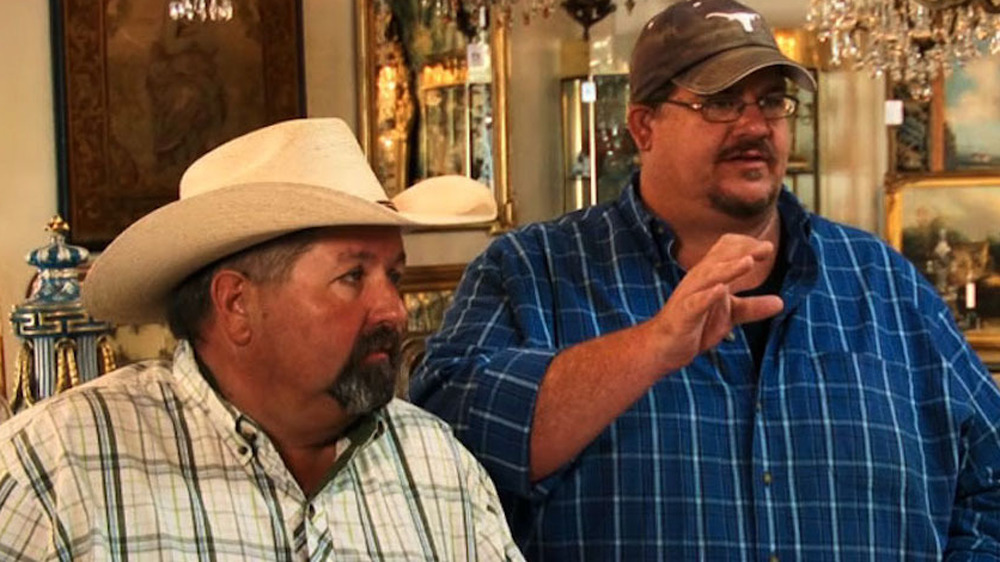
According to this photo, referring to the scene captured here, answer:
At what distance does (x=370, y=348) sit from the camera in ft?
5.36

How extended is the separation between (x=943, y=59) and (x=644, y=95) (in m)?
3.34

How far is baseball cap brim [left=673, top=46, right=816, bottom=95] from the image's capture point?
1.95 meters

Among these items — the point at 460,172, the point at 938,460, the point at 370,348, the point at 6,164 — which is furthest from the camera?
the point at 460,172

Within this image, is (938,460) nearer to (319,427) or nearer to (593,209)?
(593,209)

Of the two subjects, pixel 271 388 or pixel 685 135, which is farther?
pixel 685 135

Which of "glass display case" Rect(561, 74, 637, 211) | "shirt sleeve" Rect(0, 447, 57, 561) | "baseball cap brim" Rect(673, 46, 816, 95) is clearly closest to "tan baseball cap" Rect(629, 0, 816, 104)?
"baseball cap brim" Rect(673, 46, 816, 95)

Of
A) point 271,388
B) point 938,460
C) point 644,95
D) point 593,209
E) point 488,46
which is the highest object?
point 488,46

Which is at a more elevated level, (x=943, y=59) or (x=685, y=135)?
(x=943, y=59)

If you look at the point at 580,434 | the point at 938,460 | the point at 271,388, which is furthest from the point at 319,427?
the point at 938,460

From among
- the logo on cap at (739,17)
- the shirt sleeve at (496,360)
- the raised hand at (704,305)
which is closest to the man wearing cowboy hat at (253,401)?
the shirt sleeve at (496,360)

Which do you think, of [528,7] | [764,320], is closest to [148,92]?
[528,7]

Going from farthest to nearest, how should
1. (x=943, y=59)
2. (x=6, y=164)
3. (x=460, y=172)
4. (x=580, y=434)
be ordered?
(x=460, y=172), (x=943, y=59), (x=6, y=164), (x=580, y=434)

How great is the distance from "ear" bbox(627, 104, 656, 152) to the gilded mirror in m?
3.14

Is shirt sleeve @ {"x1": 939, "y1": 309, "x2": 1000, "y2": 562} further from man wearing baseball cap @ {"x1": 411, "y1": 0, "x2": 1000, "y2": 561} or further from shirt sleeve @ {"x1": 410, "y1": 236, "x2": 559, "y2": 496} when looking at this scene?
shirt sleeve @ {"x1": 410, "y1": 236, "x2": 559, "y2": 496}
